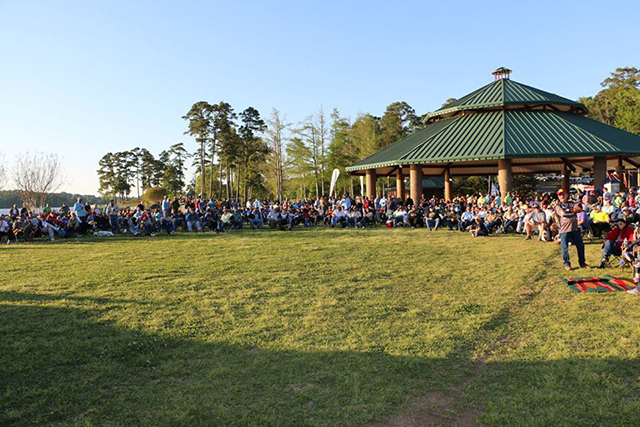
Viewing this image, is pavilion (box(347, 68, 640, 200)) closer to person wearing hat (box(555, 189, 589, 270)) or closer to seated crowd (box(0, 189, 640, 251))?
seated crowd (box(0, 189, 640, 251))

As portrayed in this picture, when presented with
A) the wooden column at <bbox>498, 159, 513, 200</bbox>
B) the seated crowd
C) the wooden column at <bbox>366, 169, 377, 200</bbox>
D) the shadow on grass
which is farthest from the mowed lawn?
the wooden column at <bbox>366, 169, 377, 200</bbox>

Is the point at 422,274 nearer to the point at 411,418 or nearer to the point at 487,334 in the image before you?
the point at 487,334

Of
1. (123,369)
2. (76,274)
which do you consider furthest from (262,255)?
(123,369)

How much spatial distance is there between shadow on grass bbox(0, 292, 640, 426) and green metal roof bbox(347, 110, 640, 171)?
741 inches

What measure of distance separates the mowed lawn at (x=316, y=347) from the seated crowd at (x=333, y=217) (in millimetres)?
6341

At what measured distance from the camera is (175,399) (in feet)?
14.4

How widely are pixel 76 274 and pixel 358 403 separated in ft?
28.5

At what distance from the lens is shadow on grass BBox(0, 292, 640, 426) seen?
4.05m

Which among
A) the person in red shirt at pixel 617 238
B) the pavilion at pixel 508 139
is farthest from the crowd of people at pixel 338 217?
the person in red shirt at pixel 617 238

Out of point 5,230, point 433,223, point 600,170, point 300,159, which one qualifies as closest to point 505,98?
point 600,170

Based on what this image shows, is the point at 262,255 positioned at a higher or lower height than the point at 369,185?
lower

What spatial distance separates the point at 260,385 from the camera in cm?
467

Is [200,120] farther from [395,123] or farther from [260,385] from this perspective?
[260,385]

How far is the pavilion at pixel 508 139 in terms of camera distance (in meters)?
22.2
